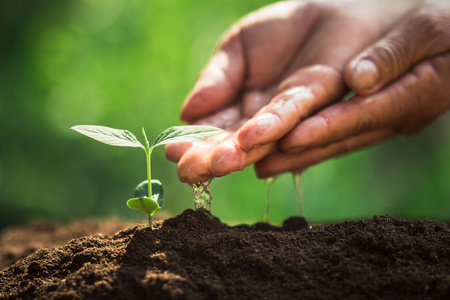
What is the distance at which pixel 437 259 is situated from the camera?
1.31m

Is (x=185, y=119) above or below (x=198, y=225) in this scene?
above

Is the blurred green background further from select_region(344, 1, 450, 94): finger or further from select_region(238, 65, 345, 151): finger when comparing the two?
select_region(238, 65, 345, 151): finger

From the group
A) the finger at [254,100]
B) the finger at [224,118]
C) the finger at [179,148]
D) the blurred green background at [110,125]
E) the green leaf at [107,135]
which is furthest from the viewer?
the blurred green background at [110,125]

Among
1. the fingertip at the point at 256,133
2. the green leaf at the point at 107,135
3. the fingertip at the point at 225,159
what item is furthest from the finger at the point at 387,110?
the green leaf at the point at 107,135

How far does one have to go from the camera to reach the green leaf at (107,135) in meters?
1.38

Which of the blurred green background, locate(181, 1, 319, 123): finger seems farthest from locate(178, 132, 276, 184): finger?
the blurred green background

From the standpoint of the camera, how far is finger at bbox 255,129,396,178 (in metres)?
2.27

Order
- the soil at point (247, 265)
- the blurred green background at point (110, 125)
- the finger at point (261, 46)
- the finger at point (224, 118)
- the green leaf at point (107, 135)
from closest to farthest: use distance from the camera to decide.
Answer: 1. the soil at point (247, 265)
2. the green leaf at point (107, 135)
3. the finger at point (224, 118)
4. the finger at point (261, 46)
5. the blurred green background at point (110, 125)

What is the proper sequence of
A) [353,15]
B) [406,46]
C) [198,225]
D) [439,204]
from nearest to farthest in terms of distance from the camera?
[198,225] → [406,46] → [353,15] → [439,204]

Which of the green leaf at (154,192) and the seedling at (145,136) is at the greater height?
the seedling at (145,136)

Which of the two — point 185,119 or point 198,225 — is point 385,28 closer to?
point 185,119

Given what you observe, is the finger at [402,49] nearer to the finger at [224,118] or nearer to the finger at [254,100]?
the finger at [254,100]

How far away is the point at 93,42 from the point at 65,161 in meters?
1.60

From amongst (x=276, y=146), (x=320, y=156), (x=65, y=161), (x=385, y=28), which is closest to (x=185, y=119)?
(x=276, y=146)
